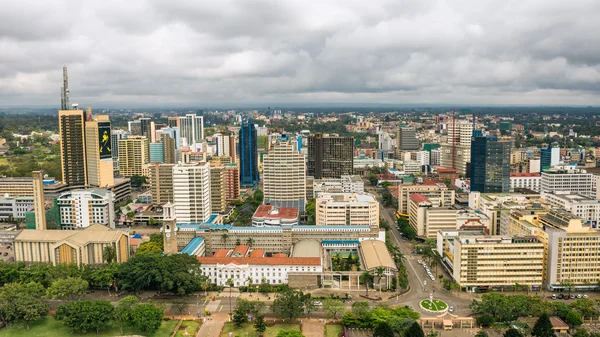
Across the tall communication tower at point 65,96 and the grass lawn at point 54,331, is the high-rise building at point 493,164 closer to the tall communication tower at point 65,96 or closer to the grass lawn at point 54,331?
the grass lawn at point 54,331

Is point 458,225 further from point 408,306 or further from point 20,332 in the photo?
point 20,332

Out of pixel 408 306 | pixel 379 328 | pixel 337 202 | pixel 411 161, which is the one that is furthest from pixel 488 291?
pixel 411 161

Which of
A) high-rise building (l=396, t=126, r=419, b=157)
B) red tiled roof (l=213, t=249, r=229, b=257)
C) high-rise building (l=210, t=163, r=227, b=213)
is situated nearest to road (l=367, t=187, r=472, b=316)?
red tiled roof (l=213, t=249, r=229, b=257)

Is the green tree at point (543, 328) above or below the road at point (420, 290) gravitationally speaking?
above

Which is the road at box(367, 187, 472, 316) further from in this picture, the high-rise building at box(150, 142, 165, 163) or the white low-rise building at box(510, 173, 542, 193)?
the high-rise building at box(150, 142, 165, 163)

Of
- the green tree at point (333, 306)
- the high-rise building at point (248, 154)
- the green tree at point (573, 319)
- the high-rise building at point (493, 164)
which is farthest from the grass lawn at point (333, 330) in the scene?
the high-rise building at point (248, 154)

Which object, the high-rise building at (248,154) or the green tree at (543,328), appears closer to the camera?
the green tree at (543,328)
